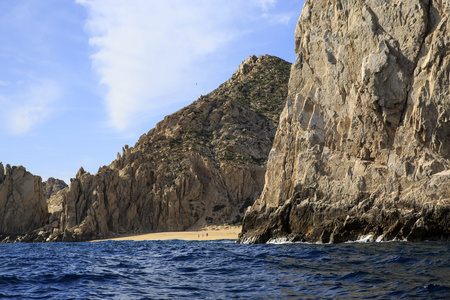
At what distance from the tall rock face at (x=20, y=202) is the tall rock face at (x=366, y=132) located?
59.8 m

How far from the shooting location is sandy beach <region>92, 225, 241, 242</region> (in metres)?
68.7

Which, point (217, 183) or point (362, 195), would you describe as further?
point (217, 183)

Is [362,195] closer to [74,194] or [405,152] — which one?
[405,152]

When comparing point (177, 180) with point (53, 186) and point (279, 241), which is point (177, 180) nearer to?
point (279, 241)

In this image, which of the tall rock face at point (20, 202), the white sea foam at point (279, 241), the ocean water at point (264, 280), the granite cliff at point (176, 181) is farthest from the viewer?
the tall rock face at point (20, 202)

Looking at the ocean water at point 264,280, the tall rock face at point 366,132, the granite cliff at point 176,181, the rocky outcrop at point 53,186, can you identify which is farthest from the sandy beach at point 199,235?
the rocky outcrop at point 53,186

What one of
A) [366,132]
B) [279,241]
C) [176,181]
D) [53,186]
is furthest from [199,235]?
[53,186]

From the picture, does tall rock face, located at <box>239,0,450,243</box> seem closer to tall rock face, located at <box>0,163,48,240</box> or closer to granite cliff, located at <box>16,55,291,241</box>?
granite cliff, located at <box>16,55,291,241</box>

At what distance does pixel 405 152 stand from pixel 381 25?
1230 cm

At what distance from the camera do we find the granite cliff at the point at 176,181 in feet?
267

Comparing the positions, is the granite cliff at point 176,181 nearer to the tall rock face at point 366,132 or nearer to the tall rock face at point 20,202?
the tall rock face at point 20,202

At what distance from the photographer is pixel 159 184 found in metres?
86.0

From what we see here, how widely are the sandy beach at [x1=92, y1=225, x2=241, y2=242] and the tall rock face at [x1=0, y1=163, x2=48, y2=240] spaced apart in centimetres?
2233

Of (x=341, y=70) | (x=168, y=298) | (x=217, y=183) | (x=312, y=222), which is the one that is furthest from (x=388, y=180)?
(x=217, y=183)
